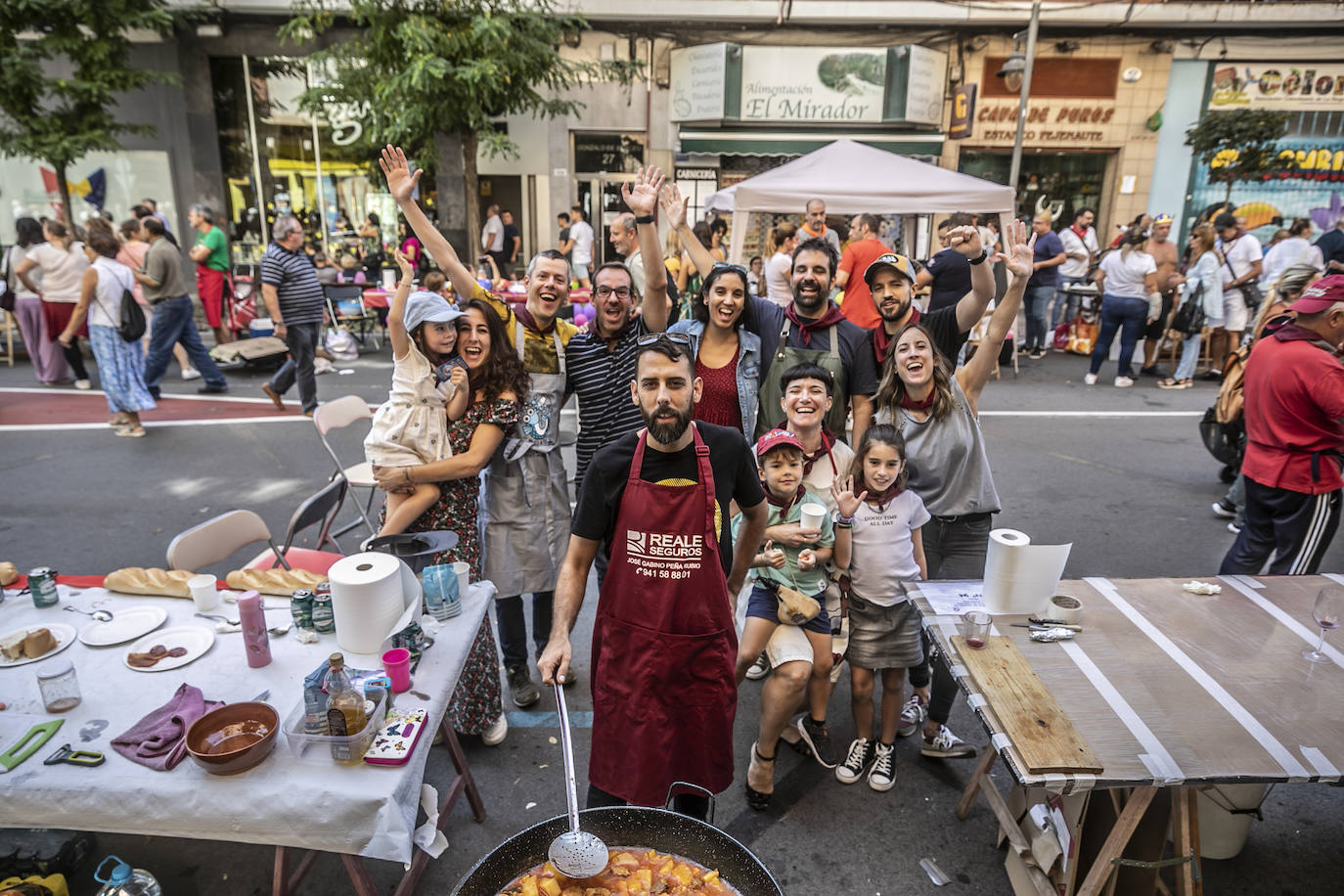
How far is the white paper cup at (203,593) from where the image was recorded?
2.96 meters

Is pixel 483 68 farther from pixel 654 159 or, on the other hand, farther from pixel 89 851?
pixel 89 851

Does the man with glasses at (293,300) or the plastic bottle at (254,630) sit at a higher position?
the man with glasses at (293,300)

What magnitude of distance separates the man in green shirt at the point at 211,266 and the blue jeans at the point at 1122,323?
12.4 meters

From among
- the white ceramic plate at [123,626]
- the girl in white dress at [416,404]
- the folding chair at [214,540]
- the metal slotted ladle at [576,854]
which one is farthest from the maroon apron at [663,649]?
the folding chair at [214,540]

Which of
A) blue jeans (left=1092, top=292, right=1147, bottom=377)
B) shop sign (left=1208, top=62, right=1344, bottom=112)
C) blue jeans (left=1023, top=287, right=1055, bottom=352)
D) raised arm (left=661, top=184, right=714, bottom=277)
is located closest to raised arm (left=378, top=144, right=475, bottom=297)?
raised arm (left=661, top=184, right=714, bottom=277)

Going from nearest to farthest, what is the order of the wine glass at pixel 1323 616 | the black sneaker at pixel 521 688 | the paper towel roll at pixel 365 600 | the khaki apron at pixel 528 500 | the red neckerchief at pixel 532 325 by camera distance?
1. the paper towel roll at pixel 365 600
2. the wine glass at pixel 1323 616
3. the khaki apron at pixel 528 500
4. the red neckerchief at pixel 532 325
5. the black sneaker at pixel 521 688

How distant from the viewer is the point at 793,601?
3195 millimetres

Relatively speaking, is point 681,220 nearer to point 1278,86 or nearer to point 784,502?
point 784,502

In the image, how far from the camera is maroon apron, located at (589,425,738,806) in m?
2.46

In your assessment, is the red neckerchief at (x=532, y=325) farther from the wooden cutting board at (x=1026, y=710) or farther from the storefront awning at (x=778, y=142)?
the storefront awning at (x=778, y=142)

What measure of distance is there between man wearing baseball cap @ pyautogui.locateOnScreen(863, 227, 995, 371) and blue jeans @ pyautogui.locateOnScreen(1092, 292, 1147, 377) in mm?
7396

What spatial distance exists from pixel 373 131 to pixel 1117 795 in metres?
13.1

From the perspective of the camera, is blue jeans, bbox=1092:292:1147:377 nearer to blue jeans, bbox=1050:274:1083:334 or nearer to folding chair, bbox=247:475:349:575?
blue jeans, bbox=1050:274:1083:334

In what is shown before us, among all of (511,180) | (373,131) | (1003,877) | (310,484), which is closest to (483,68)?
(373,131)
